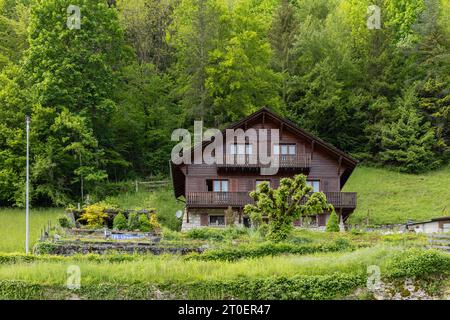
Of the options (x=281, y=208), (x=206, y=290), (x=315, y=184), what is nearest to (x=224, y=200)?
(x=315, y=184)

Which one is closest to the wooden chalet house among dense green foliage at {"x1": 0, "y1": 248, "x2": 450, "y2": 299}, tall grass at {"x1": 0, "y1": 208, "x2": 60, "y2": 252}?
tall grass at {"x1": 0, "y1": 208, "x2": 60, "y2": 252}

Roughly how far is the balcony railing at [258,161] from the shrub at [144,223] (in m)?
8.42

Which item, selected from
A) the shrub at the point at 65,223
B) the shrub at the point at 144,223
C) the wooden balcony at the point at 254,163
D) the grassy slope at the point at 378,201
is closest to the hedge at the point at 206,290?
the shrub at the point at 65,223

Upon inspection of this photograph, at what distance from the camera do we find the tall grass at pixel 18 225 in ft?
130

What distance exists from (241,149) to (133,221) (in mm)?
10508

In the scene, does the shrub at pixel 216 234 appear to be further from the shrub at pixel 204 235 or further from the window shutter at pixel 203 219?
the window shutter at pixel 203 219

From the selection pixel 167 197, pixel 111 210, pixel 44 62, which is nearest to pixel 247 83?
pixel 167 197

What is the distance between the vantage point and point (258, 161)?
164ft

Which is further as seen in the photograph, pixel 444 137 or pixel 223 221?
pixel 444 137

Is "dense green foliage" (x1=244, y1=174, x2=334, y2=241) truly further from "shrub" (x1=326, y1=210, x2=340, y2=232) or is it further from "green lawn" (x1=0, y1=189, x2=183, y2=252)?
"green lawn" (x1=0, y1=189, x2=183, y2=252)

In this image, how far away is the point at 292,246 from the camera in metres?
33.4

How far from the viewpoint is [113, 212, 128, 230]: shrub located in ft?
139

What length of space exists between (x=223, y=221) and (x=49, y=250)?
17.1 meters
